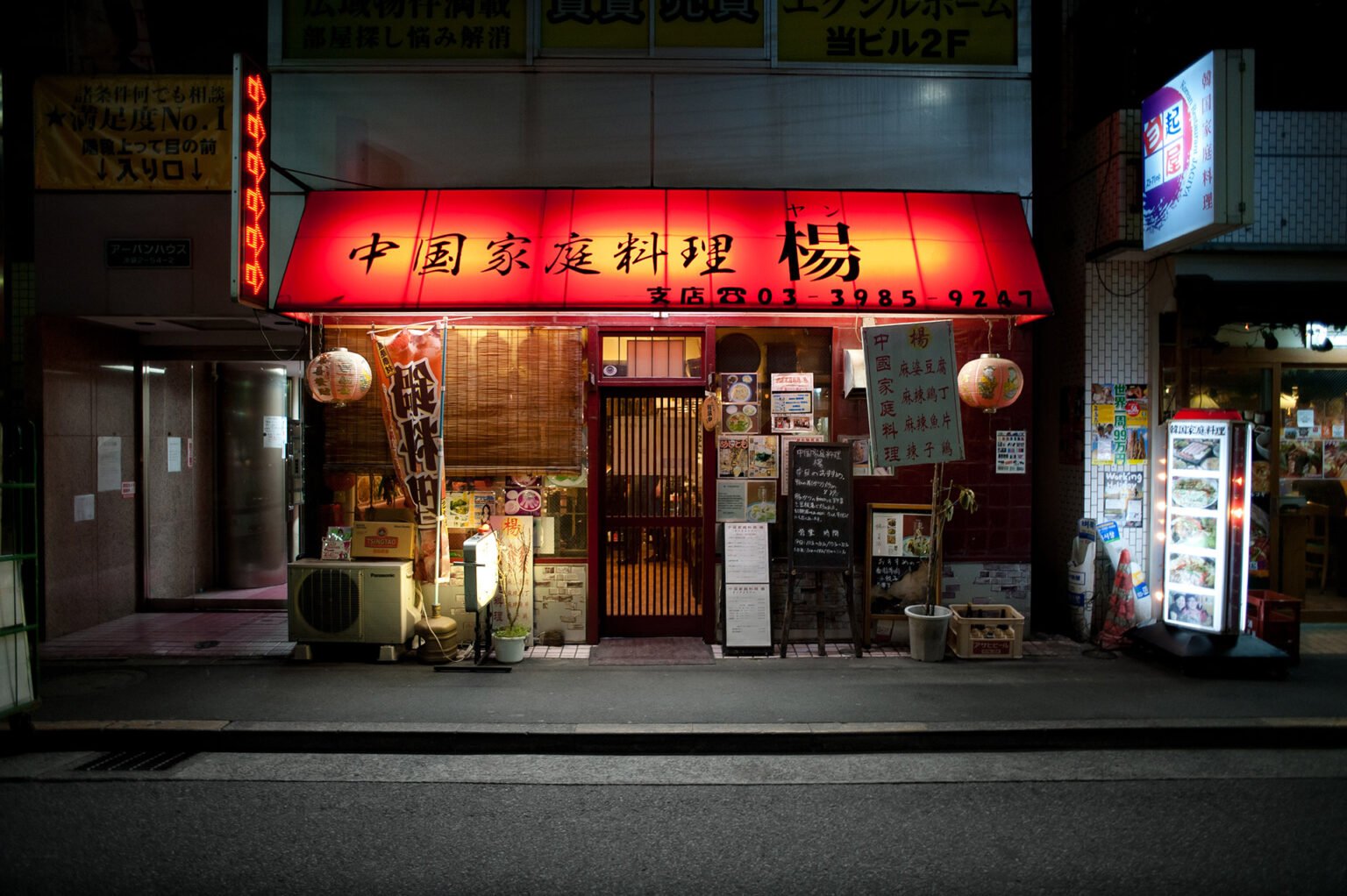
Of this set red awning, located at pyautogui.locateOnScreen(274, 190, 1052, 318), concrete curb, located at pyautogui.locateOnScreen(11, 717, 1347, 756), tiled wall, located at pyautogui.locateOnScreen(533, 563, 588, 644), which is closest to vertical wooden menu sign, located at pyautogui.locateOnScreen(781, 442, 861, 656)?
red awning, located at pyautogui.locateOnScreen(274, 190, 1052, 318)

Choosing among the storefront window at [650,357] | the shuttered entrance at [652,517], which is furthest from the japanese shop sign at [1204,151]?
the shuttered entrance at [652,517]

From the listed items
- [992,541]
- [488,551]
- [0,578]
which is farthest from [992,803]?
[0,578]

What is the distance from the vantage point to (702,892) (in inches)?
168

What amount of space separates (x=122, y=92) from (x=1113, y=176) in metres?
12.0

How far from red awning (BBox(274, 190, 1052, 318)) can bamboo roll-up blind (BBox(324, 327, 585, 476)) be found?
2.81 feet

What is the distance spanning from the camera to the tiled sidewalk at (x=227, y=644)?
8719 mm

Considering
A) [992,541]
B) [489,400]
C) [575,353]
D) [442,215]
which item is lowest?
[992,541]

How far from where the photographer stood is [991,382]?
8.27 metres

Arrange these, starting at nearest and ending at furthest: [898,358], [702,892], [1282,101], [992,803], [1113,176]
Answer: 1. [702,892]
2. [992,803]
3. [898,358]
4. [1113,176]
5. [1282,101]

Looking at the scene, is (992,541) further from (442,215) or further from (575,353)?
(442,215)

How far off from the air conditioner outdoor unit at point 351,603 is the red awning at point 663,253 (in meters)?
2.84

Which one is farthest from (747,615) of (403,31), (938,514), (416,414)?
(403,31)

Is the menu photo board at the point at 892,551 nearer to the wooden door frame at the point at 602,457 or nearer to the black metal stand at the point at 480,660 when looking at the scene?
the wooden door frame at the point at 602,457

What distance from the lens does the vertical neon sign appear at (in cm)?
780
